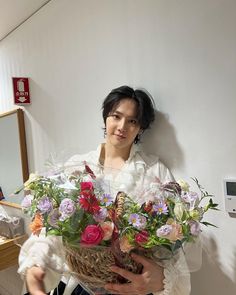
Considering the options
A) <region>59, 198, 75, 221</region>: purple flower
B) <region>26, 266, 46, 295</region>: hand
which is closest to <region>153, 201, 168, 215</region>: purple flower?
<region>59, 198, 75, 221</region>: purple flower

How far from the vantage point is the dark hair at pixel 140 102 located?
1.22 m

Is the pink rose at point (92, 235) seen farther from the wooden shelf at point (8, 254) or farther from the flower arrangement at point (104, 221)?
the wooden shelf at point (8, 254)

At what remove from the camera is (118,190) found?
83 centimetres

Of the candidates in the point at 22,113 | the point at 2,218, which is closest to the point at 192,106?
the point at 22,113

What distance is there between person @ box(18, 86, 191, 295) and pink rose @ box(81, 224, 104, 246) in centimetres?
14

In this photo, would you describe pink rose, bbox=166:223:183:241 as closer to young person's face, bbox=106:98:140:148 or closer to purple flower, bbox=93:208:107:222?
purple flower, bbox=93:208:107:222

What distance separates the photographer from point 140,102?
1214 millimetres

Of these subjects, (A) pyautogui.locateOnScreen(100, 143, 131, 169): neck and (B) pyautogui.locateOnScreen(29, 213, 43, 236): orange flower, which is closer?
(B) pyautogui.locateOnScreen(29, 213, 43, 236): orange flower

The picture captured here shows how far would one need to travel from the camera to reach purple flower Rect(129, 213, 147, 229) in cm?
72

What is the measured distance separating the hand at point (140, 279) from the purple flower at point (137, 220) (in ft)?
0.41

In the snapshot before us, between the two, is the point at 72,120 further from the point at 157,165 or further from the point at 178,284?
the point at 178,284

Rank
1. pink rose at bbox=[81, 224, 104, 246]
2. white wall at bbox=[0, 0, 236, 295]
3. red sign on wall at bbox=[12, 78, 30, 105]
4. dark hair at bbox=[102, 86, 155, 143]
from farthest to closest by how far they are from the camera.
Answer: red sign on wall at bbox=[12, 78, 30, 105] < dark hair at bbox=[102, 86, 155, 143] < white wall at bbox=[0, 0, 236, 295] < pink rose at bbox=[81, 224, 104, 246]

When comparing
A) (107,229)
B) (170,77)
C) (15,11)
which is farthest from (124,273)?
(15,11)

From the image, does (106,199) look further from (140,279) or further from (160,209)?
(140,279)
